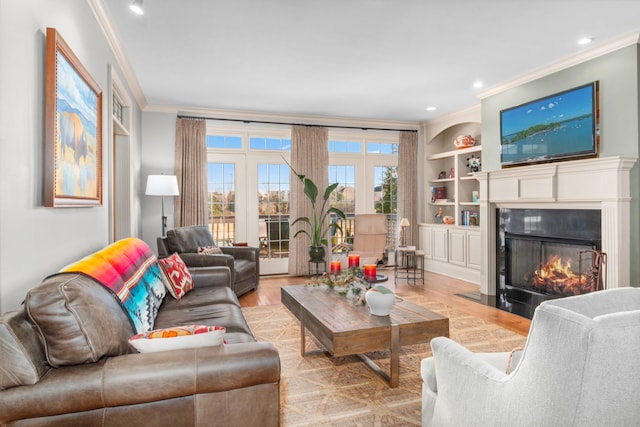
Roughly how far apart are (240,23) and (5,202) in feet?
7.35

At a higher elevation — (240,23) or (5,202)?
(240,23)

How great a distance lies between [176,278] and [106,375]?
6.09ft

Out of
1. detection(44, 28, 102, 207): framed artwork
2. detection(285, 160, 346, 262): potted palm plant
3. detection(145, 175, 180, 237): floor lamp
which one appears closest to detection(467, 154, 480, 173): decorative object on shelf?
detection(285, 160, 346, 262): potted palm plant

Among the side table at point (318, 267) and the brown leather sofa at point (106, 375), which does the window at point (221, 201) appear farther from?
the brown leather sofa at point (106, 375)

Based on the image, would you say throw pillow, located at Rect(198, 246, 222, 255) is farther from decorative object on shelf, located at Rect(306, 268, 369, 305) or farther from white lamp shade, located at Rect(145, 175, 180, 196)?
decorative object on shelf, located at Rect(306, 268, 369, 305)

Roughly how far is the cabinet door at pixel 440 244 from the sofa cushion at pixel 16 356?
18.7 feet

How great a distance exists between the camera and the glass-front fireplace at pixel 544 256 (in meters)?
3.77

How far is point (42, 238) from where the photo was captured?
5.94ft

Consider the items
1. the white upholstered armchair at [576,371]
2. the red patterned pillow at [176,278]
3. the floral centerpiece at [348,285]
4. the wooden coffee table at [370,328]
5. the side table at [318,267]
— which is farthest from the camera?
the side table at [318,267]

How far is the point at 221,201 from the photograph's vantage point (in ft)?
19.6

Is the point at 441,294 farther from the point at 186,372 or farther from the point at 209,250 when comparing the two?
the point at 186,372

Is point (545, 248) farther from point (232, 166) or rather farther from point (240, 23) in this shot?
point (232, 166)

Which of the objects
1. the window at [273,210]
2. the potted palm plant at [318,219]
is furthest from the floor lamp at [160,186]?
the potted palm plant at [318,219]

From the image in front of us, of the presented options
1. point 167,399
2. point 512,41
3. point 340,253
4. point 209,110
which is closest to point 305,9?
point 512,41
